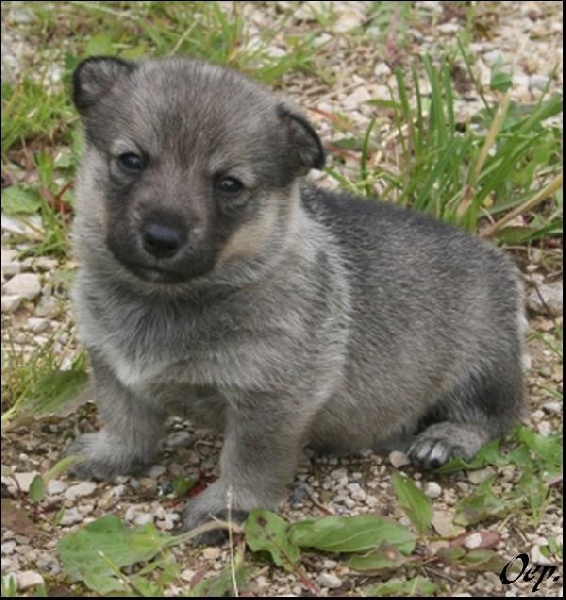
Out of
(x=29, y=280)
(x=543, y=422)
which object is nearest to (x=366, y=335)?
A: (x=543, y=422)

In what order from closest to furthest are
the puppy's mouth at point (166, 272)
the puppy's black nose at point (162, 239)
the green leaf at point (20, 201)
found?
the puppy's black nose at point (162, 239)
the puppy's mouth at point (166, 272)
the green leaf at point (20, 201)

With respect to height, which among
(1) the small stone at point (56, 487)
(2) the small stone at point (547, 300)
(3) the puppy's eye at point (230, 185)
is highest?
(3) the puppy's eye at point (230, 185)

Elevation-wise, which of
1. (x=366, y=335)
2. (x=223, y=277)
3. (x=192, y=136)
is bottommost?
(x=366, y=335)

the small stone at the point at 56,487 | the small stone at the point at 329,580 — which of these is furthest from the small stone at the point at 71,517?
the small stone at the point at 329,580

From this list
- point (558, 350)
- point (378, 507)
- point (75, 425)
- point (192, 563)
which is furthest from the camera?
point (558, 350)

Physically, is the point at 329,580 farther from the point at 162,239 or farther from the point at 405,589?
the point at 162,239

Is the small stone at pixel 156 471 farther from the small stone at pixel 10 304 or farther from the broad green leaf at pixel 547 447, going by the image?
the broad green leaf at pixel 547 447

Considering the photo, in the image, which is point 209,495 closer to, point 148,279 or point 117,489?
point 117,489

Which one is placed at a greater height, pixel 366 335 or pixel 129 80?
pixel 129 80
